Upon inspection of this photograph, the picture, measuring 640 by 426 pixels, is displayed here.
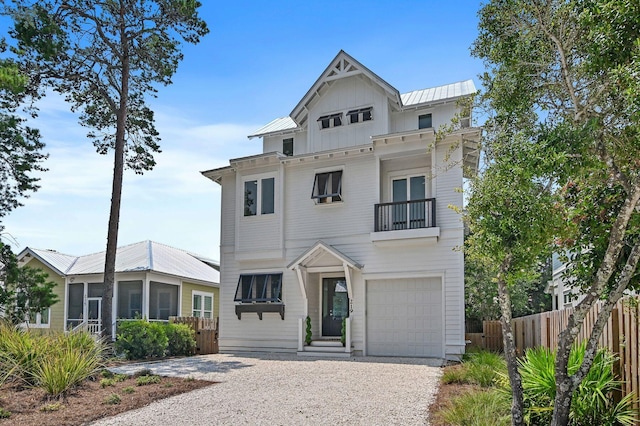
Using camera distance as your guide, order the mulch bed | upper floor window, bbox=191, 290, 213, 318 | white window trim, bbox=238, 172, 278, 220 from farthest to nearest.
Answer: upper floor window, bbox=191, 290, 213, 318, white window trim, bbox=238, 172, 278, 220, the mulch bed

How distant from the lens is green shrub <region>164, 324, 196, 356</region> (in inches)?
742

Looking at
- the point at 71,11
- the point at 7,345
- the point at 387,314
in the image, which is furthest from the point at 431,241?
the point at 71,11

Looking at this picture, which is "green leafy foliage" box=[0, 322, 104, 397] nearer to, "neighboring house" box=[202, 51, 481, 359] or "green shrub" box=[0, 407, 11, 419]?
"green shrub" box=[0, 407, 11, 419]

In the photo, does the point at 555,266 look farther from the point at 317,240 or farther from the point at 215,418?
the point at 215,418

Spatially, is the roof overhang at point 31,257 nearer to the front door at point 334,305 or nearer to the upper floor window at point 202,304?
the upper floor window at point 202,304

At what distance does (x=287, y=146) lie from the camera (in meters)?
22.0

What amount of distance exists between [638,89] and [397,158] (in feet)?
44.6

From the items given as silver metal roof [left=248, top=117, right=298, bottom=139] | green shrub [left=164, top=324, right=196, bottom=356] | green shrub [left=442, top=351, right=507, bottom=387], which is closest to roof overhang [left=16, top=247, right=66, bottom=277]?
green shrub [left=164, top=324, right=196, bottom=356]

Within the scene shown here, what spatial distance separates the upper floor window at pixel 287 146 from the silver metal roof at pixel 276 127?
1.55 ft

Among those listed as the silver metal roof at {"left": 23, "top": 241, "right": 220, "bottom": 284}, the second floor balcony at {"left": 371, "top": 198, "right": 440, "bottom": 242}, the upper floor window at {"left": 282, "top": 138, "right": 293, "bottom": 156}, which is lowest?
the silver metal roof at {"left": 23, "top": 241, "right": 220, "bottom": 284}

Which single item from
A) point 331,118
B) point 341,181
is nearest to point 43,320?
point 341,181

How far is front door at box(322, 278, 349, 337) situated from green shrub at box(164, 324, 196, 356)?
187 inches

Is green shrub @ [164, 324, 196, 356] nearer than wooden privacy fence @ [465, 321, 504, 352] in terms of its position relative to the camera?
No

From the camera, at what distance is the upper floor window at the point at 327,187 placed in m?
18.9
